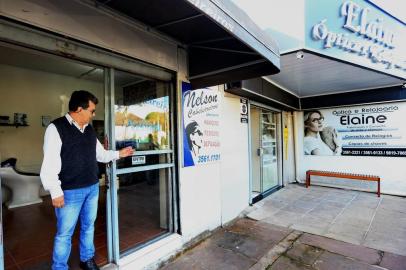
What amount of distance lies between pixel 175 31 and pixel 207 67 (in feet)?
1.93

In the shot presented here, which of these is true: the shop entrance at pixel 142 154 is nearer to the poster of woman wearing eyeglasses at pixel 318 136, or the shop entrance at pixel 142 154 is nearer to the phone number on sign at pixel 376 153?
the poster of woman wearing eyeglasses at pixel 318 136

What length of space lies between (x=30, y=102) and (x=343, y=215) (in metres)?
6.87

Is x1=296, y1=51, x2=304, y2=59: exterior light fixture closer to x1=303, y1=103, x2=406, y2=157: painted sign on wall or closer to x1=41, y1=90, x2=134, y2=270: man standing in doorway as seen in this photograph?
x1=41, y1=90, x2=134, y2=270: man standing in doorway

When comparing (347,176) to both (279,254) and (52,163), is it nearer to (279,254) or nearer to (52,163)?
(279,254)

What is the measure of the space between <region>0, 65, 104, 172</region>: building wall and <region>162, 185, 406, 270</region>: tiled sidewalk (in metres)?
3.44

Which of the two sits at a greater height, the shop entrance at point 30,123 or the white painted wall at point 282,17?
the white painted wall at point 282,17

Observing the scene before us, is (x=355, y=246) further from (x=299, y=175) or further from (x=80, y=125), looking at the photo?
(x=299, y=175)

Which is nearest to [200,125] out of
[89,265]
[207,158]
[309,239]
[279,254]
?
[207,158]

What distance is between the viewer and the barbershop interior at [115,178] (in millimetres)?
2475

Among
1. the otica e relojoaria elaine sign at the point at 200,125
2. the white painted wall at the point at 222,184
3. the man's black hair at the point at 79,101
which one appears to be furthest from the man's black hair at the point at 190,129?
the man's black hair at the point at 79,101

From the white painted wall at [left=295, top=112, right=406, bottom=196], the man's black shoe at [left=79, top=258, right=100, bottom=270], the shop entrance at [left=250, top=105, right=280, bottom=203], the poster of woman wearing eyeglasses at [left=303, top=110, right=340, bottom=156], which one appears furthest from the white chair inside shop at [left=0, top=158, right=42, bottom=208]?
the poster of woman wearing eyeglasses at [left=303, top=110, right=340, bottom=156]

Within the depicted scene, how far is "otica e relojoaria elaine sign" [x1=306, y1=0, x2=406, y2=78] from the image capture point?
3523 millimetres

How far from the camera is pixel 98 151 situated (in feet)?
7.48

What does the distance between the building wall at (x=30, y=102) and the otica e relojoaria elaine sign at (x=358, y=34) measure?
410 centimetres
